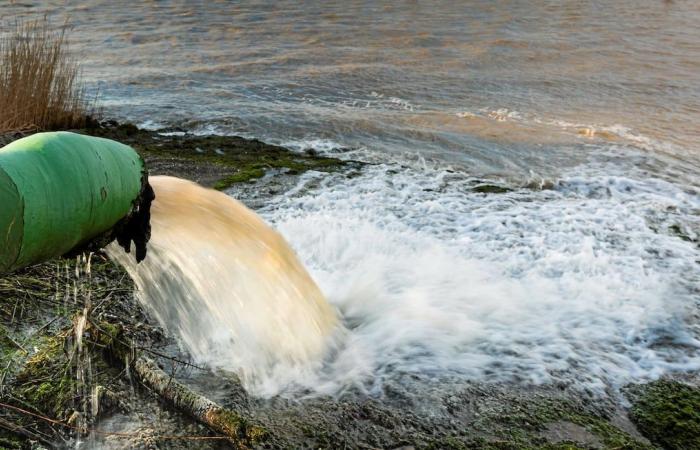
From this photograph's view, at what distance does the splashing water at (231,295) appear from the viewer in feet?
12.6

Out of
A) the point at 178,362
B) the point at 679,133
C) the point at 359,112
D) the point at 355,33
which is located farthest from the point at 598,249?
the point at 355,33

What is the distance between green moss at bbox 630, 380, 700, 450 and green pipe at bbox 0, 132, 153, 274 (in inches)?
115

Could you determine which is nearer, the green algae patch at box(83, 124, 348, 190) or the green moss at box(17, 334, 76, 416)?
the green moss at box(17, 334, 76, 416)

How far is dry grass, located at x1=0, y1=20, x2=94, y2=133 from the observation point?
7.63 meters

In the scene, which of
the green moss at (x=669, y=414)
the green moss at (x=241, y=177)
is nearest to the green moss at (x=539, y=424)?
the green moss at (x=669, y=414)

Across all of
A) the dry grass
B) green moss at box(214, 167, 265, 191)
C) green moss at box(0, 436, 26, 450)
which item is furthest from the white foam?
the dry grass

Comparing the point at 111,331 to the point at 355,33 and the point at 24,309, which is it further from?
the point at 355,33

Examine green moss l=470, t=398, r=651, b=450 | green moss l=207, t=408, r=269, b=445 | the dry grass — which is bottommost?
green moss l=470, t=398, r=651, b=450

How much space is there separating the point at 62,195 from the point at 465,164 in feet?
19.9

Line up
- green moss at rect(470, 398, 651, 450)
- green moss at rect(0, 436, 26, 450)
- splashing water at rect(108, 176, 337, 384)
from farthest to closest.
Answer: splashing water at rect(108, 176, 337, 384) < green moss at rect(470, 398, 651, 450) < green moss at rect(0, 436, 26, 450)

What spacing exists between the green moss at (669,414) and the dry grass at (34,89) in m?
7.20

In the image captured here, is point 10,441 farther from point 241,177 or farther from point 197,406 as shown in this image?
point 241,177

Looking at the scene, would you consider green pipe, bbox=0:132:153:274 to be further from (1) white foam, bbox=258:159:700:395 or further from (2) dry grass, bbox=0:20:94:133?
(2) dry grass, bbox=0:20:94:133

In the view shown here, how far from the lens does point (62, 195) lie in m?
2.47
